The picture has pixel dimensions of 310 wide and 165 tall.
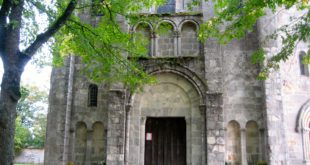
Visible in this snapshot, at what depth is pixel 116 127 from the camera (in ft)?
41.3

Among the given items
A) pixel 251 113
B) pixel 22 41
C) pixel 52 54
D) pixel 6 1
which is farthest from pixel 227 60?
pixel 6 1

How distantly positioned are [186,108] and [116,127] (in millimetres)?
3032

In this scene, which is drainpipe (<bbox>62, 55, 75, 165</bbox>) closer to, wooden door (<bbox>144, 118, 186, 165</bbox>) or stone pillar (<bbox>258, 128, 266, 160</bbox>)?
wooden door (<bbox>144, 118, 186, 165</bbox>)

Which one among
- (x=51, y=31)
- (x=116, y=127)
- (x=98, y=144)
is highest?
(x=51, y=31)

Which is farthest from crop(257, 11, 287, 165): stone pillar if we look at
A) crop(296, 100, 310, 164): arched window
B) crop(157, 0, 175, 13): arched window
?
crop(157, 0, 175, 13): arched window

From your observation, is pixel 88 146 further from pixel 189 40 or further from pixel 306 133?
pixel 306 133

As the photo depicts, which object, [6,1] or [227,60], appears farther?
[227,60]

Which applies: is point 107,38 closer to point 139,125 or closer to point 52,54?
point 52,54

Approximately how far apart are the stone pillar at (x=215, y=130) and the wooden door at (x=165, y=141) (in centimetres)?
159

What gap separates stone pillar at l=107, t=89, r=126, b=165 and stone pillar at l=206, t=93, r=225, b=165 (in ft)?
10.7

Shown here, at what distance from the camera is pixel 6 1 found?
756 centimetres

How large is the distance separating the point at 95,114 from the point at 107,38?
4643 mm

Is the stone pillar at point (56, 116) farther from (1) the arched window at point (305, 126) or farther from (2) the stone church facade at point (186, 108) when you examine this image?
(1) the arched window at point (305, 126)

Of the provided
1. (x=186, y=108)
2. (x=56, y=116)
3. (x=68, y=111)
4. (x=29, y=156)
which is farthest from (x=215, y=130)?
(x=29, y=156)
